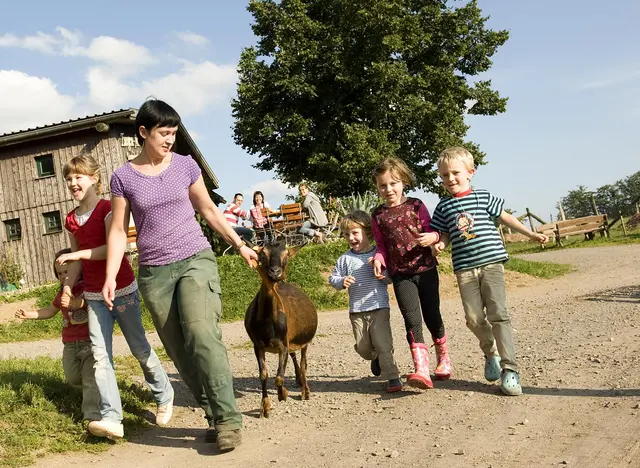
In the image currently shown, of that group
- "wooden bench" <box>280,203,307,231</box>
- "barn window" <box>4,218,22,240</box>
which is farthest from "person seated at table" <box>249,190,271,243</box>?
"barn window" <box>4,218,22,240</box>

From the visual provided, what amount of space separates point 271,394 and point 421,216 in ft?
7.37

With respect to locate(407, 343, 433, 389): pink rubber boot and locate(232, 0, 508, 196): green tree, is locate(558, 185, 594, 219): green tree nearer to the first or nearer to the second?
locate(232, 0, 508, 196): green tree

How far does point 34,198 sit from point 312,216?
15.7 m

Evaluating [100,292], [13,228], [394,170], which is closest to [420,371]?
[394,170]

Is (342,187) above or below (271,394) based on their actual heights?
above

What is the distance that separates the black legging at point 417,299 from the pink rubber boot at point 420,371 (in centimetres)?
10

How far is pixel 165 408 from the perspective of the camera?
564 cm

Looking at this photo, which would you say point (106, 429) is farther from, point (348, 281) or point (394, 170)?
point (394, 170)

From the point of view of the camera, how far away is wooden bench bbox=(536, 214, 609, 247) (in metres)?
30.6

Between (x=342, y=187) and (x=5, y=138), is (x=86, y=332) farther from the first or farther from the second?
(x=342, y=187)

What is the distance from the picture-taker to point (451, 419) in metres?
4.90

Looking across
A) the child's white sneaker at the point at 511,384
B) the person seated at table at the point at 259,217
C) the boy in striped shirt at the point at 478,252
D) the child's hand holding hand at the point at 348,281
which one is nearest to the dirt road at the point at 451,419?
the child's white sneaker at the point at 511,384

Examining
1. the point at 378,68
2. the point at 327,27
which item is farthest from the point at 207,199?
the point at 327,27

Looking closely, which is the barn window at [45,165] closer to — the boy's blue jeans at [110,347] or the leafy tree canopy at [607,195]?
the boy's blue jeans at [110,347]
